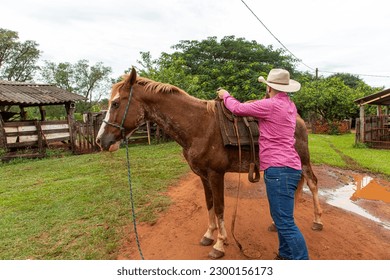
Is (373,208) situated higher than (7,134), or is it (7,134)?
(7,134)

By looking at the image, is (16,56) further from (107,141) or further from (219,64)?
(107,141)

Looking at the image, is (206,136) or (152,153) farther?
(152,153)

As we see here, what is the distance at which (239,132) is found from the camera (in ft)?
11.0

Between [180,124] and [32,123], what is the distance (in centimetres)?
1195

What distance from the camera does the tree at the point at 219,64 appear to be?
51.3 feet

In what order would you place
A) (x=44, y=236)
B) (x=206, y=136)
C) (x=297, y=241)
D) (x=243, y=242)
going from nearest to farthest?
1. (x=297, y=241)
2. (x=206, y=136)
3. (x=243, y=242)
4. (x=44, y=236)

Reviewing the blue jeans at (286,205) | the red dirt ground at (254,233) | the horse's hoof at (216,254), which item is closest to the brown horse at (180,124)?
the horse's hoof at (216,254)

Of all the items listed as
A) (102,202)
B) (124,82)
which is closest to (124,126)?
(124,82)

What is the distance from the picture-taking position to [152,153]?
11391mm

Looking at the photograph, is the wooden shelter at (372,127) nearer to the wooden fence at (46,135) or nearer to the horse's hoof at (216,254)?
the wooden fence at (46,135)

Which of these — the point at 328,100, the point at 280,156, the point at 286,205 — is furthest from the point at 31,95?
the point at 328,100

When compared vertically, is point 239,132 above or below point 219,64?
below
